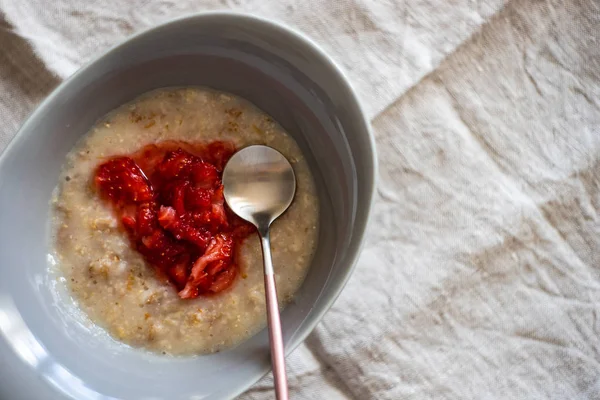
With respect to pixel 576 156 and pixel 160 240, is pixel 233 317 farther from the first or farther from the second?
pixel 576 156

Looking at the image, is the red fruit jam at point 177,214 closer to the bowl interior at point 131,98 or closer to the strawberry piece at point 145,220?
the strawberry piece at point 145,220

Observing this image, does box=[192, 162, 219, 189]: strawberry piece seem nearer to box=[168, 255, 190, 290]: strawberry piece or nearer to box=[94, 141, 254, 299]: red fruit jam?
box=[94, 141, 254, 299]: red fruit jam

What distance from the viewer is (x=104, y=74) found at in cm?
94

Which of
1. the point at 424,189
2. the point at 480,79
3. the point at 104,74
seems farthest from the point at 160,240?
the point at 480,79

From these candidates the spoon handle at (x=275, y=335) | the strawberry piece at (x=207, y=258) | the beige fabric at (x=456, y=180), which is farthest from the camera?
the beige fabric at (x=456, y=180)

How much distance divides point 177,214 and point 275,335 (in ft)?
Result: 0.88

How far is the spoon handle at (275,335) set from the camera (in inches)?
34.4

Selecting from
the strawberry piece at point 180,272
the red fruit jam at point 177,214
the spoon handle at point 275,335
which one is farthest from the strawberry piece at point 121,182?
the spoon handle at point 275,335

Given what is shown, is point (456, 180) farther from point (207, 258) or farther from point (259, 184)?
point (207, 258)

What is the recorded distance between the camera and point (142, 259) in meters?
1.02

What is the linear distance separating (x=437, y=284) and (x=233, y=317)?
39cm

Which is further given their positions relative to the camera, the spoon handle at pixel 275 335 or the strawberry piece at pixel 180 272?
the strawberry piece at pixel 180 272

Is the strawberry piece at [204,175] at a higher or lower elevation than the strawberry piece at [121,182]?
Result: higher

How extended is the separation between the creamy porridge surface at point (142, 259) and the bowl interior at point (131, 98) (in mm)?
21
